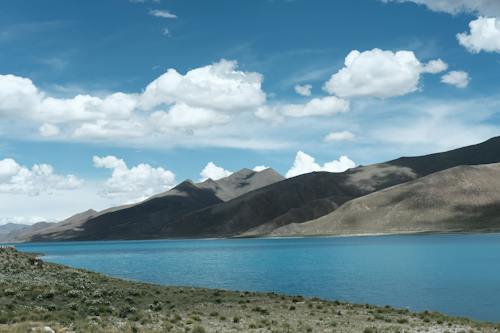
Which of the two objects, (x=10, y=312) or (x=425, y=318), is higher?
(x=10, y=312)

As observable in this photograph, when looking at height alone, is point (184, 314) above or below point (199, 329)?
below

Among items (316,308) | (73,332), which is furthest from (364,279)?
(73,332)

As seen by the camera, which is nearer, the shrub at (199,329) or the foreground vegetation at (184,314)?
the shrub at (199,329)

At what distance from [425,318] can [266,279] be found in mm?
44493

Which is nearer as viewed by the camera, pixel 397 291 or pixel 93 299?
pixel 93 299

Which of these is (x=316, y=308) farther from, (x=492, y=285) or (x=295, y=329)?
(x=492, y=285)

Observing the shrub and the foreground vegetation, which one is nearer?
the shrub

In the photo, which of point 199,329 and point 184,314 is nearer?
point 199,329

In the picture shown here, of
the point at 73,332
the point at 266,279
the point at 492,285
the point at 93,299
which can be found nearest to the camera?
the point at 73,332

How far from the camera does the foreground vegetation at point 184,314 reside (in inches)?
1217

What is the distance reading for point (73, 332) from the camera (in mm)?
27203

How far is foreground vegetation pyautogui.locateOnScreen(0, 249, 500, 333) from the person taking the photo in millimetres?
30922

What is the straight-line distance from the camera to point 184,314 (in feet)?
124

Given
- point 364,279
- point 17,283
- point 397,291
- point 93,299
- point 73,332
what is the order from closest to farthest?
point 73,332
point 93,299
point 17,283
point 397,291
point 364,279
